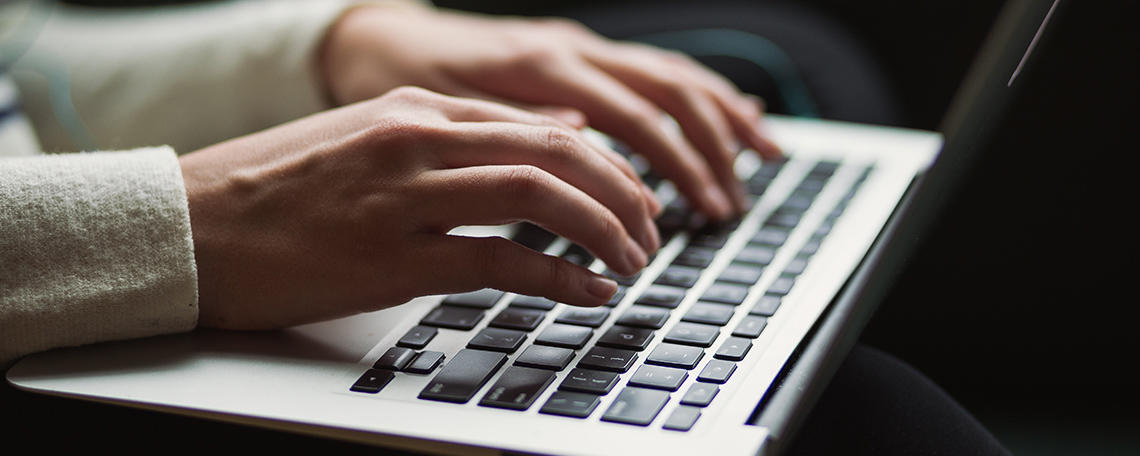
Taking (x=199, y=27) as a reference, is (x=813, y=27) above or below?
above

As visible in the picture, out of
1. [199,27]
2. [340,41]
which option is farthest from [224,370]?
[199,27]

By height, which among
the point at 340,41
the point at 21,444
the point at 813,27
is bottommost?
the point at 21,444

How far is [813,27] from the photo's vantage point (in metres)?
0.97

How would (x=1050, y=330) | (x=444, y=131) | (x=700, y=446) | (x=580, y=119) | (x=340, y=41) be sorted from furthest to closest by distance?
(x=1050, y=330) → (x=340, y=41) → (x=580, y=119) → (x=444, y=131) → (x=700, y=446)

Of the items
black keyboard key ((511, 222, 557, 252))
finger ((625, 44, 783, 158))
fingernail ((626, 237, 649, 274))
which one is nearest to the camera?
fingernail ((626, 237, 649, 274))

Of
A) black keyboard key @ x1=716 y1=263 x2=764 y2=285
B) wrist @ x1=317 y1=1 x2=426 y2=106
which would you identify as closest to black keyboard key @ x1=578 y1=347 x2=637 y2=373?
black keyboard key @ x1=716 y1=263 x2=764 y2=285

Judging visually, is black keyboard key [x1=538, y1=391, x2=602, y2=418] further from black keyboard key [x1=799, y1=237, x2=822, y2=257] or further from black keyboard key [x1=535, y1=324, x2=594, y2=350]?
black keyboard key [x1=799, y1=237, x2=822, y2=257]

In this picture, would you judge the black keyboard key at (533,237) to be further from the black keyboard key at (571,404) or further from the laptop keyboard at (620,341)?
the black keyboard key at (571,404)

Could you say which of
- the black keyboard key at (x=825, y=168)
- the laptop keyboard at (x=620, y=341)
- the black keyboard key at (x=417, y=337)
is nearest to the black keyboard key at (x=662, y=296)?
the laptop keyboard at (x=620, y=341)

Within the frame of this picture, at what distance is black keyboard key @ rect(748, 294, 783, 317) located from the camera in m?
0.46

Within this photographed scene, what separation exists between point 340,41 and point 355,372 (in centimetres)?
39

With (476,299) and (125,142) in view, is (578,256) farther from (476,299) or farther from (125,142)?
(125,142)

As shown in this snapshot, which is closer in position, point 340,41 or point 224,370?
point 224,370

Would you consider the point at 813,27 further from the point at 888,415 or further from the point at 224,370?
the point at 224,370
